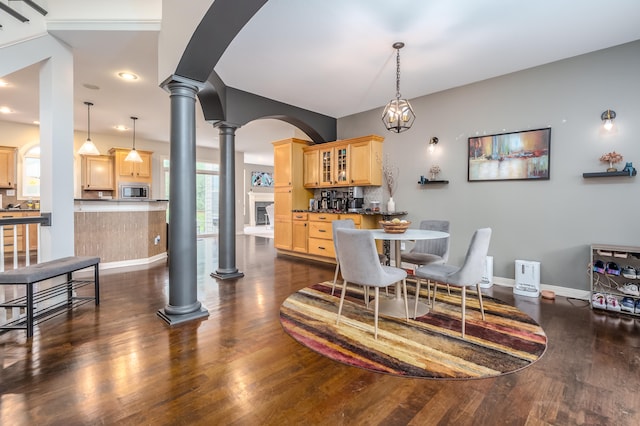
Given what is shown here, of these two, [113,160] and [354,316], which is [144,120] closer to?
[113,160]

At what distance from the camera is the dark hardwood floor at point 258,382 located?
1.58 meters

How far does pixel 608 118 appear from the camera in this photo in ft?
10.9

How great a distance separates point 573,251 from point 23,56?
593cm

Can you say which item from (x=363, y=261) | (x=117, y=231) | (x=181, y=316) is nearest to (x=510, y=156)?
(x=363, y=261)

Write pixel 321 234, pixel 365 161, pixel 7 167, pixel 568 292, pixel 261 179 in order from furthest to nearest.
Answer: pixel 261 179 < pixel 7 167 < pixel 321 234 < pixel 365 161 < pixel 568 292

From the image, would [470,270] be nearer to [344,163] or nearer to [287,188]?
[344,163]

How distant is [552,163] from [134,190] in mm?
8097

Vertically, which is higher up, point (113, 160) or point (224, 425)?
point (113, 160)

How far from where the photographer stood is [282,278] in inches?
173

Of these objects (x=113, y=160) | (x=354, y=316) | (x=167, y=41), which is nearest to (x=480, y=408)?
(x=354, y=316)

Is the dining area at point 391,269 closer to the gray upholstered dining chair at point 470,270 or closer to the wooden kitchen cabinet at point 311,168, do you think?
the gray upholstered dining chair at point 470,270

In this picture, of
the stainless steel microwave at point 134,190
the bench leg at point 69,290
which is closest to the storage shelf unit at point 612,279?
the bench leg at point 69,290

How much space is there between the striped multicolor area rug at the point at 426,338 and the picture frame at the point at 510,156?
1671 mm

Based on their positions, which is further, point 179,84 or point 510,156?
point 510,156
